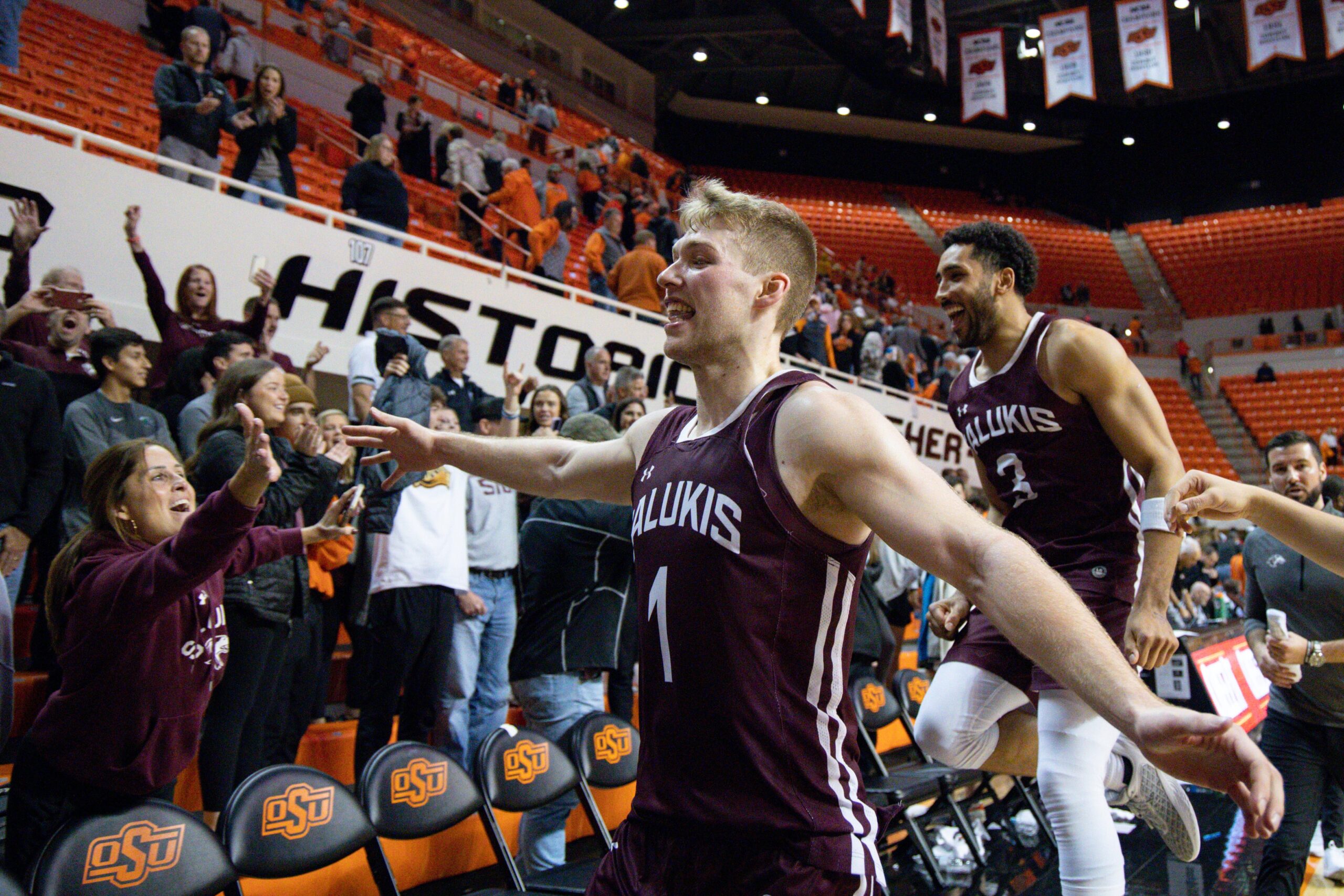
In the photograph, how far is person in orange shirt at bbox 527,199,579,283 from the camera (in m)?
9.64

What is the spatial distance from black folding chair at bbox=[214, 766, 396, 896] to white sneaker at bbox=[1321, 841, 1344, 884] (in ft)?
14.3

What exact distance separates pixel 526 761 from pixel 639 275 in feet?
22.6

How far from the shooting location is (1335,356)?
23609mm

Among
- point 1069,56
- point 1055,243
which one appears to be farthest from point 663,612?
point 1055,243

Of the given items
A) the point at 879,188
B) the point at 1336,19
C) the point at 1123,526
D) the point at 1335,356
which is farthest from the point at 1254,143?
the point at 1123,526

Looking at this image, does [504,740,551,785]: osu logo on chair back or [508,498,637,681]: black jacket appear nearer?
[504,740,551,785]: osu logo on chair back

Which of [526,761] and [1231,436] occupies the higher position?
[1231,436]

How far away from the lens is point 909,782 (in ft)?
16.1

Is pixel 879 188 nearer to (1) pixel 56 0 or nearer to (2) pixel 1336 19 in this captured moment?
(2) pixel 1336 19

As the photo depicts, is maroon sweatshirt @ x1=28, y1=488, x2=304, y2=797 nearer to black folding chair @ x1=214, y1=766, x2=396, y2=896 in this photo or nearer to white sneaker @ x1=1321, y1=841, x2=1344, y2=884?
black folding chair @ x1=214, y1=766, x2=396, y2=896

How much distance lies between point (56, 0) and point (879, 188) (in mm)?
22474

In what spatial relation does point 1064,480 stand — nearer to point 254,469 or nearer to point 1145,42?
point 254,469

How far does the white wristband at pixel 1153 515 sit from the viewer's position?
2.61m

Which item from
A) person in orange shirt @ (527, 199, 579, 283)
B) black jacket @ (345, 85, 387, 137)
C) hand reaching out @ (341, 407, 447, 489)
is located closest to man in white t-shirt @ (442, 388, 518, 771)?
hand reaching out @ (341, 407, 447, 489)
